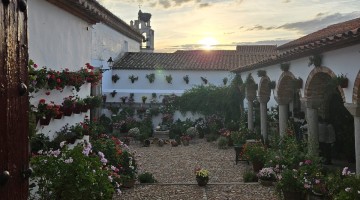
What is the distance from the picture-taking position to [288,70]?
457 inches

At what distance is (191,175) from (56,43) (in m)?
6.07

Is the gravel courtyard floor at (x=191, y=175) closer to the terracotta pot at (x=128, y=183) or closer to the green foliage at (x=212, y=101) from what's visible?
the terracotta pot at (x=128, y=183)

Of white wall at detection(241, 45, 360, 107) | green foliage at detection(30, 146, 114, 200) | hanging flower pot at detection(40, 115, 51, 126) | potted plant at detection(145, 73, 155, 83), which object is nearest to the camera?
green foliage at detection(30, 146, 114, 200)

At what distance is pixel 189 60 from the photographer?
26.8m

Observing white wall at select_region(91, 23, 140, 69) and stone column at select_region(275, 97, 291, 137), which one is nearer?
stone column at select_region(275, 97, 291, 137)

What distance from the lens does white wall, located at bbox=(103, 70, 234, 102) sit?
24.8 metres

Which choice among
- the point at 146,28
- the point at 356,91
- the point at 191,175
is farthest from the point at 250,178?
the point at 146,28

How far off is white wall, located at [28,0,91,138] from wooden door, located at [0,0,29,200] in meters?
4.75

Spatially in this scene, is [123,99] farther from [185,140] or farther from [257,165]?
[257,165]

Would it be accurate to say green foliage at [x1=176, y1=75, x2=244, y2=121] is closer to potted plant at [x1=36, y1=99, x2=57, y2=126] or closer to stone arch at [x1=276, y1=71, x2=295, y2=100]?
stone arch at [x1=276, y1=71, x2=295, y2=100]

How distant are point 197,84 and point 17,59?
23.9m

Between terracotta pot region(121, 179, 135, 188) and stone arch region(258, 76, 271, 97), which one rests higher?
stone arch region(258, 76, 271, 97)

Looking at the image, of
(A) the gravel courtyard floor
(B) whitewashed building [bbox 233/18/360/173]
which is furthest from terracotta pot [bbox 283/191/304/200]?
(B) whitewashed building [bbox 233/18/360/173]

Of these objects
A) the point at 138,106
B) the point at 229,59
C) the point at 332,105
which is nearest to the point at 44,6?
the point at 332,105
